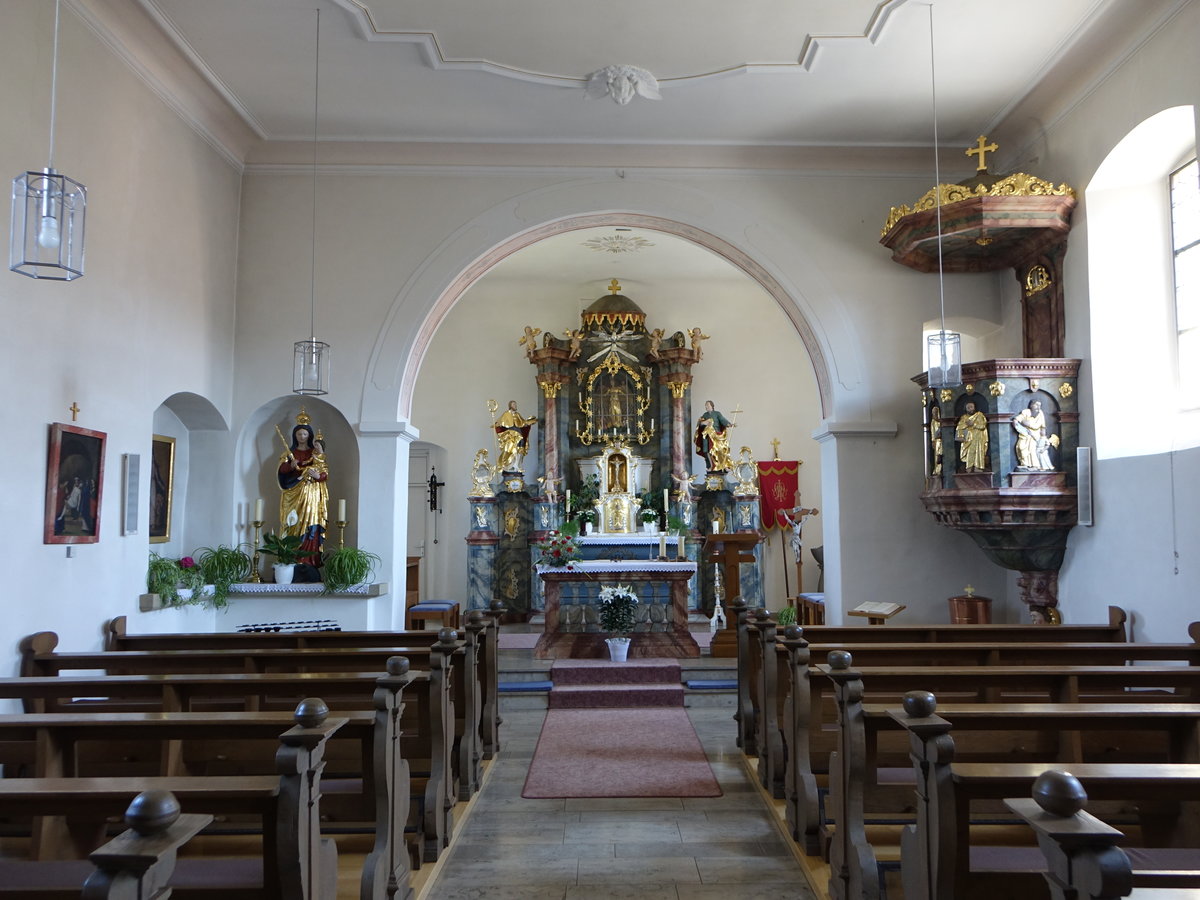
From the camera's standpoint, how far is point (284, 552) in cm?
877

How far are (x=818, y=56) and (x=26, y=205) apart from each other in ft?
19.7

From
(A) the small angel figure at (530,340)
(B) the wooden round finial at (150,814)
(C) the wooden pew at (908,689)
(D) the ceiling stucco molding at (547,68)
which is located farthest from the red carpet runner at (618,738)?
(A) the small angel figure at (530,340)

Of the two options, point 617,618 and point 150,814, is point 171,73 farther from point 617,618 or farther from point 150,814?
point 150,814

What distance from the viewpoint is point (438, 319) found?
9.47m

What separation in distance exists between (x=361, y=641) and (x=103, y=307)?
3.22m

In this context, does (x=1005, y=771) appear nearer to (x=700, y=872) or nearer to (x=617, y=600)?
(x=700, y=872)

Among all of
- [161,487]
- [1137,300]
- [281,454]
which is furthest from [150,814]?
[281,454]

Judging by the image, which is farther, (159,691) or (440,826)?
(440,826)

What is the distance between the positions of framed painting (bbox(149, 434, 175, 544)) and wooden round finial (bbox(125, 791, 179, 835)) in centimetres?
674

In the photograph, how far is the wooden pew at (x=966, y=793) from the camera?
2365 millimetres

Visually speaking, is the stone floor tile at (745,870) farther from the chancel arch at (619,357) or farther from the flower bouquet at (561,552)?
the chancel arch at (619,357)

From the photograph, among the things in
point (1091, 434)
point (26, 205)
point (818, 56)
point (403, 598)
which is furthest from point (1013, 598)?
point (26, 205)

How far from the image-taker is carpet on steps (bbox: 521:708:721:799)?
5.61 meters

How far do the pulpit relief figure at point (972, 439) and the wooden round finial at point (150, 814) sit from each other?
7028mm
